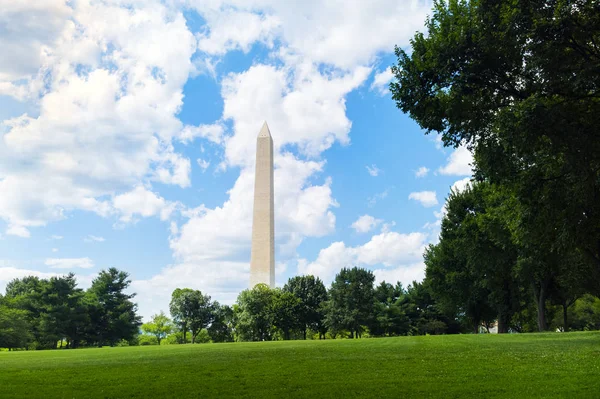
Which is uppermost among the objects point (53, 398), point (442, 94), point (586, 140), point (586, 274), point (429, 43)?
point (429, 43)

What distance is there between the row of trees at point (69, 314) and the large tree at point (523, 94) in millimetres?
57928

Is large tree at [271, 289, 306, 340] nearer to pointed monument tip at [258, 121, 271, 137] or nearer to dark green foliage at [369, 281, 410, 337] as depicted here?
dark green foliage at [369, 281, 410, 337]

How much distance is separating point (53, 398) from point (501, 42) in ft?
61.0

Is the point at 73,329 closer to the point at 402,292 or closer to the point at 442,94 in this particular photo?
the point at 402,292

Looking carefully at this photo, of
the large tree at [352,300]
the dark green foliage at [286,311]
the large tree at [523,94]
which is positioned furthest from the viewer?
the dark green foliage at [286,311]

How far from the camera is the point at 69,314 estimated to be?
66.9 metres

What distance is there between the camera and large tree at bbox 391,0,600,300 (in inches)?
623

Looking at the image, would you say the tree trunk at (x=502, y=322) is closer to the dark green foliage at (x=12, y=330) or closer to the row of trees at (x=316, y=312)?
the row of trees at (x=316, y=312)

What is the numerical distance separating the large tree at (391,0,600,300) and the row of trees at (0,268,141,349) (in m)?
57.9

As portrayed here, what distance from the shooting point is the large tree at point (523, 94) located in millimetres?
15812

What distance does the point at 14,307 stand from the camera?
222 feet

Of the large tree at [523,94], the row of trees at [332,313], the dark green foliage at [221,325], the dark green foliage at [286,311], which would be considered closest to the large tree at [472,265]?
the row of trees at [332,313]

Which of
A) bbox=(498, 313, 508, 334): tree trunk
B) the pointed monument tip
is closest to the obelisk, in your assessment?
the pointed monument tip

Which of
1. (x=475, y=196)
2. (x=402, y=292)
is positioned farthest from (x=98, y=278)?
(x=475, y=196)
